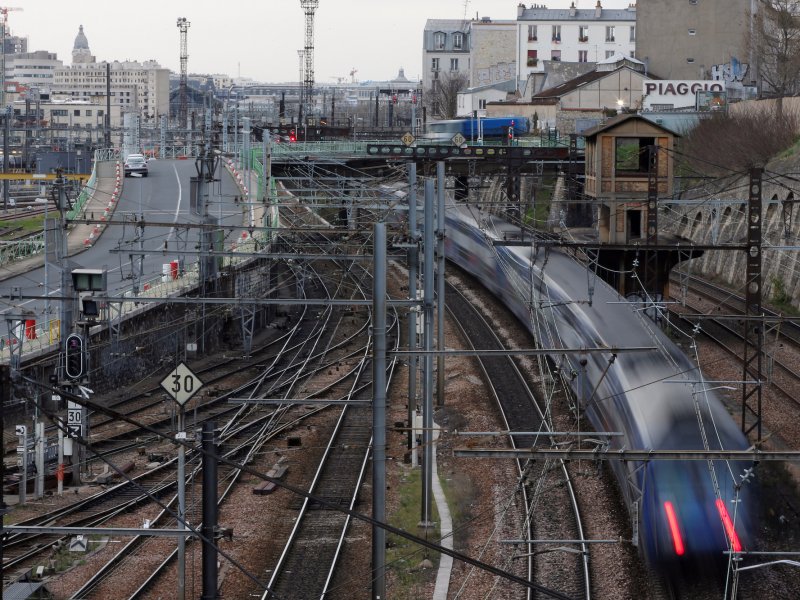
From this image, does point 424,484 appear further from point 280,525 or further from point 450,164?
point 450,164

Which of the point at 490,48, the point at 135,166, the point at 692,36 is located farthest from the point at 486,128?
the point at 490,48

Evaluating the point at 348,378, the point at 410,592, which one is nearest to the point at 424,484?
the point at 410,592

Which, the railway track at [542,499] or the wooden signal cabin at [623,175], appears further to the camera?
the wooden signal cabin at [623,175]

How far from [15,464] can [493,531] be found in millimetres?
7310

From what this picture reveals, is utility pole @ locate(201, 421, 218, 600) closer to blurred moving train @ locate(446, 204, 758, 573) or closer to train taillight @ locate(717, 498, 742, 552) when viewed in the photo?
blurred moving train @ locate(446, 204, 758, 573)

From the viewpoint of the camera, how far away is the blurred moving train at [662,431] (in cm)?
1244

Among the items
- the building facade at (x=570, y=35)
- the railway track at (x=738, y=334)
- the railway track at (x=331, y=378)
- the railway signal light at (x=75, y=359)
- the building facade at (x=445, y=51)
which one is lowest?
the railway track at (x=331, y=378)

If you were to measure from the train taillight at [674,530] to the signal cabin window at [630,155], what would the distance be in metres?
16.8

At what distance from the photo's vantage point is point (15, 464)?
17609mm

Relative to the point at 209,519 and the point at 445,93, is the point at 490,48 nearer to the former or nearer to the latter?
the point at 445,93

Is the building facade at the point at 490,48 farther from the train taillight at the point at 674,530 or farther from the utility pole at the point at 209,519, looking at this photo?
the utility pole at the point at 209,519

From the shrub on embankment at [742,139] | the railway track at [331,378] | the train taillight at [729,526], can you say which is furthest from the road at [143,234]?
the shrub on embankment at [742,139]

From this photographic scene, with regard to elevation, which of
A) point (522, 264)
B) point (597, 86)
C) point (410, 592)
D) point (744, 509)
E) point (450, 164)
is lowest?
point (410, 592)

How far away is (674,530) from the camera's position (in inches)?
490
